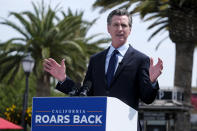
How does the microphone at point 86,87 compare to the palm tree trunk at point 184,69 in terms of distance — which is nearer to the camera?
the microphone at point 86,87

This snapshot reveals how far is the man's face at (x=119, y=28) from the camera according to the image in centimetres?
370

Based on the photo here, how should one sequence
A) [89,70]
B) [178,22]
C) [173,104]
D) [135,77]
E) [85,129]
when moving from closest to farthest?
[85,129], [135,77], [89,70], [178,22], [173,104]

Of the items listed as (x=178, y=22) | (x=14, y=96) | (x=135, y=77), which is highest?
(x=178, y=22)

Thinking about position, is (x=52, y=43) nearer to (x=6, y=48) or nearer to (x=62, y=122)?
(x=6, y=48)

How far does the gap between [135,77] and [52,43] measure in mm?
24208

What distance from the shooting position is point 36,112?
131 inches

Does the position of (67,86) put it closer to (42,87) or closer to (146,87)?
(146,87)

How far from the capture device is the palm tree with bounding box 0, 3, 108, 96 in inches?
1088

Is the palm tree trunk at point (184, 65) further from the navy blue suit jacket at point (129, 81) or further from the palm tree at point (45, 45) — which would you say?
the navy blue suit jacket at point (129, 81)

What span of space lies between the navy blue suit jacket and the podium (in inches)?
13.7

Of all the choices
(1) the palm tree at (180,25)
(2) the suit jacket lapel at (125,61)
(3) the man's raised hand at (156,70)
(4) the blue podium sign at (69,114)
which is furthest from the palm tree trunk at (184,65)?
(4) the blue podium sign at (69,114)

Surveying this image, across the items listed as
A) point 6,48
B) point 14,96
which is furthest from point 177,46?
point 14,96

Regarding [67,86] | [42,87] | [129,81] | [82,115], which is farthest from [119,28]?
[42,87]

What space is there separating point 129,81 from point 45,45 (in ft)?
79.2
